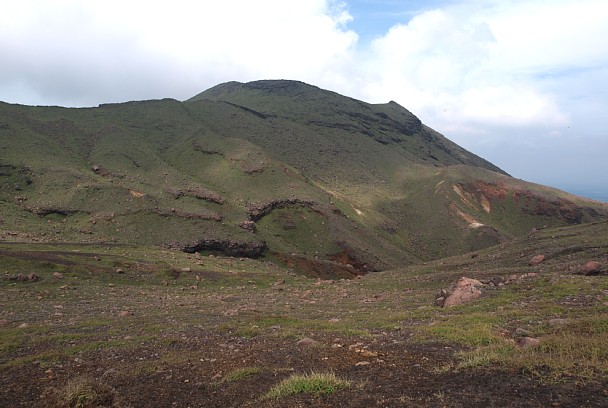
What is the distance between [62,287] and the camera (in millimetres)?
30453

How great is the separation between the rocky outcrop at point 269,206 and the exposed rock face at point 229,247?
10.5 metres

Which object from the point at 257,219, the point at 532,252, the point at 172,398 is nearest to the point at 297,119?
the point at 257,219

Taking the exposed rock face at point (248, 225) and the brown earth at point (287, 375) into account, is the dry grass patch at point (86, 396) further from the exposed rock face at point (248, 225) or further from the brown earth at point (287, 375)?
the exposed rock face at point (248, 225)

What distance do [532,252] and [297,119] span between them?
378ft

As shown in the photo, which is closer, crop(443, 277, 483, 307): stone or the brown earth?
the brown earth

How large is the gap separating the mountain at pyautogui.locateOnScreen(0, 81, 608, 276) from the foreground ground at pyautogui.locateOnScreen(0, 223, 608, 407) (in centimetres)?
2372

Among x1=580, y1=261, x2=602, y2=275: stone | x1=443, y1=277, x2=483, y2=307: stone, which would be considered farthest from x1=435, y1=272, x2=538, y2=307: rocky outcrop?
x1=580, y1=261, x2=602, y2=275: stone

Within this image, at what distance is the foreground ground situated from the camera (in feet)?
30.7

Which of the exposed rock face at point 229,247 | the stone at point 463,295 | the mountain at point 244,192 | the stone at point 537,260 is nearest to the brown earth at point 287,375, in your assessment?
the stone at point 463,295

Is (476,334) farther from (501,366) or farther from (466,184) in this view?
(466,184)

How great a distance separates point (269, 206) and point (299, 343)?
58.5 meters

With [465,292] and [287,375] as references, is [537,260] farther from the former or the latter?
[287,375]

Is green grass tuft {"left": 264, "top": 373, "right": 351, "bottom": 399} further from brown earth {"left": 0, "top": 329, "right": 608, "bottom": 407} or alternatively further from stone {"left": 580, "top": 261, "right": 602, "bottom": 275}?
stone {"left": 580, "top": 261, "right": 602, "bottom": 275}

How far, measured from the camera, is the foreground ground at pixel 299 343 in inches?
368
